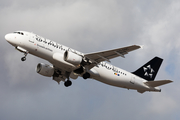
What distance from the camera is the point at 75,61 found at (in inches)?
1505

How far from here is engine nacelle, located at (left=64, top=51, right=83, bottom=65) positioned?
3784cm

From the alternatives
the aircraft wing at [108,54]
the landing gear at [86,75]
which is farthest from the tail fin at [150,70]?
the landing gear at [86,75]

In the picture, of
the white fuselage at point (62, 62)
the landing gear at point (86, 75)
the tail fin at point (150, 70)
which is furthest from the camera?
the tail fin at point (150, 70)

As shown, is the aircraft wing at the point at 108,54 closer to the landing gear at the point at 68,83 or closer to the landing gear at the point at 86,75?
the landing gear at the point at 86,75

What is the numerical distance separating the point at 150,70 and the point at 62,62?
52.1 feet

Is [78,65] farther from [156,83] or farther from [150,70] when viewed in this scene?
[150,70]

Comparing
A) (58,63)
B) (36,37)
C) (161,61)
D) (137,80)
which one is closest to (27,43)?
(36,37)

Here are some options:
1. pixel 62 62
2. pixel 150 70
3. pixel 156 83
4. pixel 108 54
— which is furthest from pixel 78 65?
pixel 150 70

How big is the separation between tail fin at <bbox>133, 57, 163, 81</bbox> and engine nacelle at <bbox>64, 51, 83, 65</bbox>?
11.7 metres

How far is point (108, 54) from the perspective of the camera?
3853cm

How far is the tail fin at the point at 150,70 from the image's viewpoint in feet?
152

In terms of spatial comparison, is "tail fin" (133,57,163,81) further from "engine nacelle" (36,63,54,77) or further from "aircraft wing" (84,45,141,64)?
"engine nacelle" (36,63,54,77)

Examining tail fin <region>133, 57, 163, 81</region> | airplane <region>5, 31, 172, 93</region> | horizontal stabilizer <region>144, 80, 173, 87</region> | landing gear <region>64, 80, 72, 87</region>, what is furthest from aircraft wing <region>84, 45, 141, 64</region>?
tail fin <region>133, 57, 163, 81</region>

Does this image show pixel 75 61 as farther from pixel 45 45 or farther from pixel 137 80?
pixel 137 80
